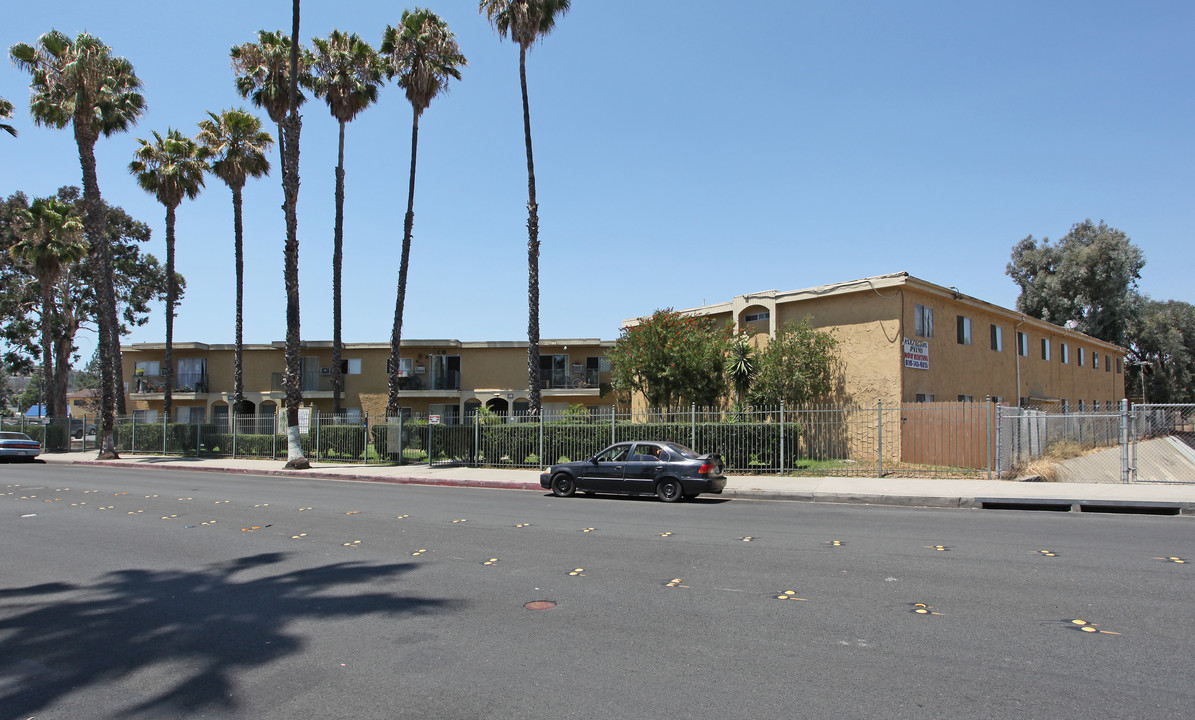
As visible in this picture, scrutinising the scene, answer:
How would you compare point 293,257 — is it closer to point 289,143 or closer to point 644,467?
point 289,143

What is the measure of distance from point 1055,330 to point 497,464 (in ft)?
85.5

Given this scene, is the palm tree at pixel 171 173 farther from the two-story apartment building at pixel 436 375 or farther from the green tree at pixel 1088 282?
the green tree at pixel 1088 282

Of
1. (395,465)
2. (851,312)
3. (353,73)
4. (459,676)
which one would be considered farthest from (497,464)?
(459,676)

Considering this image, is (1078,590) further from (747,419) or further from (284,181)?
(284,181)

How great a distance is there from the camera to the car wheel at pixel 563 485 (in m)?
16.6

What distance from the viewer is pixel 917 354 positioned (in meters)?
23.0

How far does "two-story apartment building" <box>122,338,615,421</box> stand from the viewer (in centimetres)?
3938

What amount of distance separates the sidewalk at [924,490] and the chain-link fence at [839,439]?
3.34 ft

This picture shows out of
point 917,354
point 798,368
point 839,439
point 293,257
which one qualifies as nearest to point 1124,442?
point 917,354

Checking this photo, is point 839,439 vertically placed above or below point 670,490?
above

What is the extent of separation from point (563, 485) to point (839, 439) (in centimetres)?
988

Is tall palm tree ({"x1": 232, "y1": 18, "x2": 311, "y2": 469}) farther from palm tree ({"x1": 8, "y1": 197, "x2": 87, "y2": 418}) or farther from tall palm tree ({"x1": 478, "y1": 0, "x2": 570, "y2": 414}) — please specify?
palm tree ({"x1": 8, "y1": 197, "x2": 87, "y2": 418})

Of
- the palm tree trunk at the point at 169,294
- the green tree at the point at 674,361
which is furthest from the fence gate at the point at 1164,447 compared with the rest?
the palm tree trunk at the point at 169,294

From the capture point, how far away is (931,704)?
13.9ft
